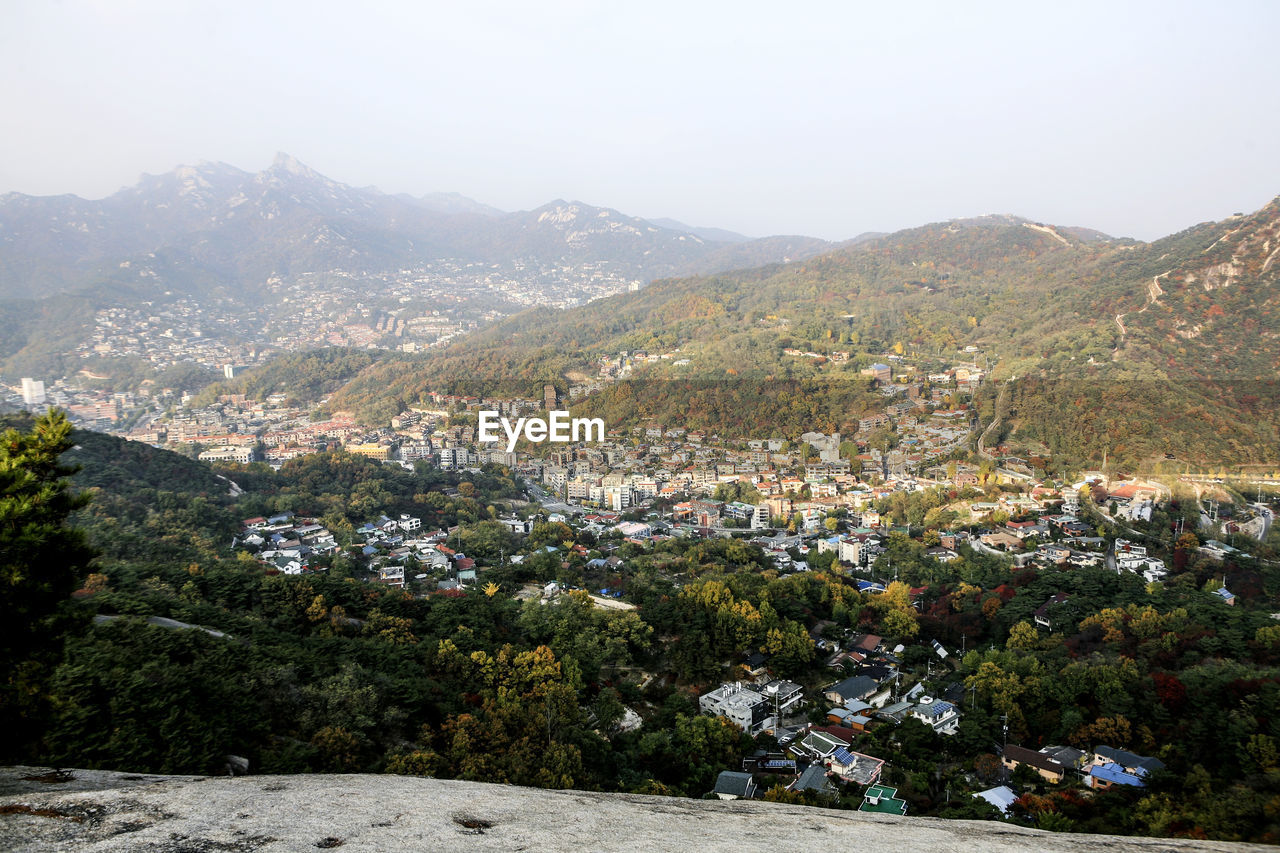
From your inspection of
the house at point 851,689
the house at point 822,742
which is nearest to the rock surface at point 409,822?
the house at point 822,742

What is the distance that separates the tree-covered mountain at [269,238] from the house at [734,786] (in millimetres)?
64699

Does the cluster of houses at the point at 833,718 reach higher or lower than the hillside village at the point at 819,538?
lower

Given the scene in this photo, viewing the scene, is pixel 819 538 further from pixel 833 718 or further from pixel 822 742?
pixel 822 742

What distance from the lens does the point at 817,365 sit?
32.4 m

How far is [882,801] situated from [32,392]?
44390 mm

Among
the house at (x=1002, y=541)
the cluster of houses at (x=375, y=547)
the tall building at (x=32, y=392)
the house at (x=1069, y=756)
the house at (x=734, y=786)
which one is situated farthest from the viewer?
the tall building at (x=32, y=392)

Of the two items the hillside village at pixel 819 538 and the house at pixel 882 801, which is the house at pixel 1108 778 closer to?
the hillside village at pixel 819 538

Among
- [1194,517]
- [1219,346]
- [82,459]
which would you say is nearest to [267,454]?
[82,459]

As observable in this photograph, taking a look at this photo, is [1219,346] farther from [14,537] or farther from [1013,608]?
[14,537]

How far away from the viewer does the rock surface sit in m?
2.11

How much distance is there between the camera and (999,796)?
704 cm

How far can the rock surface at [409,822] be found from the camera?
6.93 feet

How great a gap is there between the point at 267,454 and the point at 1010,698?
86.8 feet

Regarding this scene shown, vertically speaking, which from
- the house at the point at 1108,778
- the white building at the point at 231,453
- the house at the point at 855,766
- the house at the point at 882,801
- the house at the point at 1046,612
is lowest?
the house at the point at 855,766
